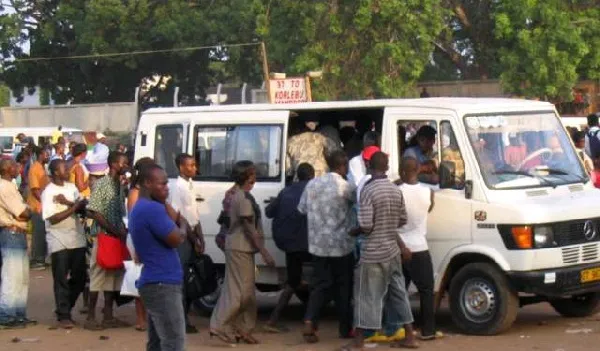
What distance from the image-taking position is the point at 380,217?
10492 mm

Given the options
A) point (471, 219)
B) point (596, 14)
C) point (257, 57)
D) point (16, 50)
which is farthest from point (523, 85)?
point (471, 219)

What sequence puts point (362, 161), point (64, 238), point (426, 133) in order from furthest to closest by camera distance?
point (64, 238) < point (362, 161) < point (426, 133)

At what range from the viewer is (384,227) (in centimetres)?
1053

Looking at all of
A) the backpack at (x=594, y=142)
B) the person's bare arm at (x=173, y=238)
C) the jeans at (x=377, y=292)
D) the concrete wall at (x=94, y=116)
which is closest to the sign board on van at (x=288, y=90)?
the backpack at (x=594, y=142)

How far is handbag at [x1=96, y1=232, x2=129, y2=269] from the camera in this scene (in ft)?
40.5

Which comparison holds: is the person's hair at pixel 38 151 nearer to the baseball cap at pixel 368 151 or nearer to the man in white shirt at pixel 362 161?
the man in white shirt at pixel 362 161

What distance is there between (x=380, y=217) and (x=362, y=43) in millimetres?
28429

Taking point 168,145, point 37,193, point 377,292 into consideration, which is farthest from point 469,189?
point 37,193

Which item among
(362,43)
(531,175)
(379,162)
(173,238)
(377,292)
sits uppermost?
(362,43)

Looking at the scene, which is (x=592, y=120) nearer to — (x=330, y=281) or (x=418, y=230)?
(x=418, y=230)

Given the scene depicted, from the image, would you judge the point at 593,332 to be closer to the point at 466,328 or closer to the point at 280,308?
the point at 466,328

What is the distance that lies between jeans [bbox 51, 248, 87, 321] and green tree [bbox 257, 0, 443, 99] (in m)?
25.4

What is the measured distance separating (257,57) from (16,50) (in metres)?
13.5

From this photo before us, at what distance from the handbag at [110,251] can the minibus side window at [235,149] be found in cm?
127
